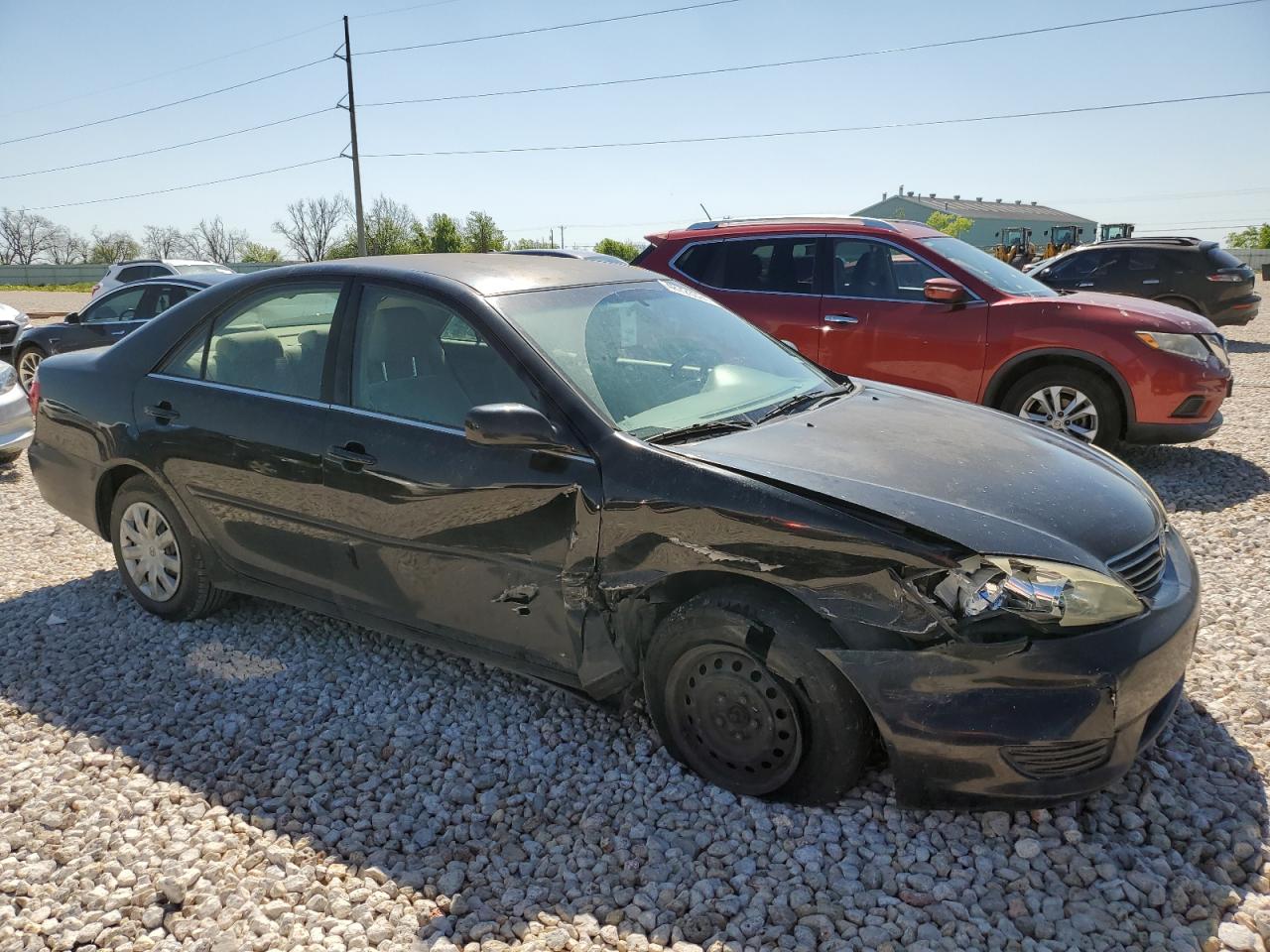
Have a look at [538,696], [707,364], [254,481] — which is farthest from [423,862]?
[707,364]

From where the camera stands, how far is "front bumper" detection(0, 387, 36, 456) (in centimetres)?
753

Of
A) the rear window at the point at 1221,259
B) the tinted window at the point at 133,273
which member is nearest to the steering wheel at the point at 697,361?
the rear window at the point at 1221,259

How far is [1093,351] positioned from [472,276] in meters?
4.86

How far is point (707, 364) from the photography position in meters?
3.58

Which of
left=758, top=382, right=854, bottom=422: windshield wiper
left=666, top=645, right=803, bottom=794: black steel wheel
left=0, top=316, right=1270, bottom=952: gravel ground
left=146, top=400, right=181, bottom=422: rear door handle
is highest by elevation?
left=758, top=382, right=854, bottom=422: windshield wiper

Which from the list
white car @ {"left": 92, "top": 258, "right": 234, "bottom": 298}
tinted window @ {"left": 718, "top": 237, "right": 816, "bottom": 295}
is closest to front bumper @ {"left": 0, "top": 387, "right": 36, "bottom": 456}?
tinted window @ {"left": 718, "top": 237, "right": 816, "bottom": 295}

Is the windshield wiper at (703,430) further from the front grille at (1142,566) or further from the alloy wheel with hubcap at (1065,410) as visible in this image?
the alloy wheel with hubcap at (1065,410)

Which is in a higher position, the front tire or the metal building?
the metal building

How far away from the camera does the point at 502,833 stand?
9.18ft

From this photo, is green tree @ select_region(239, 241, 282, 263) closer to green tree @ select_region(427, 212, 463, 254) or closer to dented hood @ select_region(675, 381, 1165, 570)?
green tree @ select_region(427, 212, 463, 254)

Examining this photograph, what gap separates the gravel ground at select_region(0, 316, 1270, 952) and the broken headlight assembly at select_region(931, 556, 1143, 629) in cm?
70

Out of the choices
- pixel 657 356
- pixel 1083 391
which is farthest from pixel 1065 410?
pixel 657 356

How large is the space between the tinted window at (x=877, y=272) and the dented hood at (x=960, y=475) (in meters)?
3.79

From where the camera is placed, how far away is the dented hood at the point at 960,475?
2.56m
